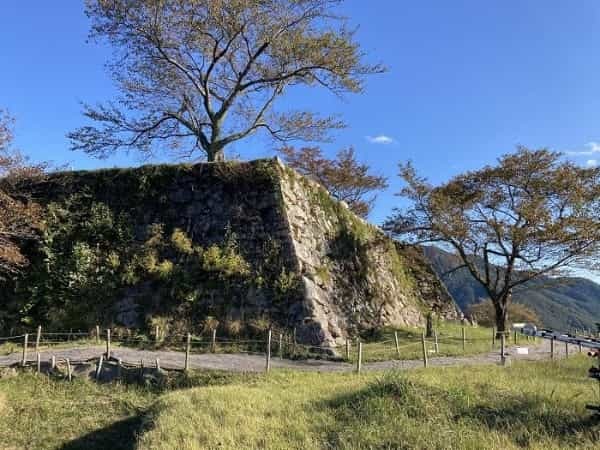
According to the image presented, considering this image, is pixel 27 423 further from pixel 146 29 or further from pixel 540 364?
pixel 146 29

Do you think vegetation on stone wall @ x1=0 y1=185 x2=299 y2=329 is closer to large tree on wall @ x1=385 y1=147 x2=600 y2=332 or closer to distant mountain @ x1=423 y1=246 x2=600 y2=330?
large tree on wall @ x1=385 y1=147 x2=600 y2=332

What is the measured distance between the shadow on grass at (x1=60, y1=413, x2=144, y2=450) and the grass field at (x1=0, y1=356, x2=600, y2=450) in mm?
27

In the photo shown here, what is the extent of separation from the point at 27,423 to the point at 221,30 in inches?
636

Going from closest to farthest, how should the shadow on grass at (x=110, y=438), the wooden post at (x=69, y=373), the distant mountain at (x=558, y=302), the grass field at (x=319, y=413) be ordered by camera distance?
the grass field at (x=319, y=413) < the shadow on grass at (x=110, y=438) < the wooden post at (x=69, y=373) < the distant mountain at (x=558, y=302)

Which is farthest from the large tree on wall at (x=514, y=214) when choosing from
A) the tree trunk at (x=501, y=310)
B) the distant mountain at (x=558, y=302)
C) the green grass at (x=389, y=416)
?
the distant mountain at (x=558, y=302)

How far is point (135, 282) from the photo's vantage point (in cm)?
1703

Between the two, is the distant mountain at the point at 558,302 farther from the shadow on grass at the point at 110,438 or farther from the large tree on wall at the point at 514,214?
the shadow on grass at the point at 110,438

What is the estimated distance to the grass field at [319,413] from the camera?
604 cm

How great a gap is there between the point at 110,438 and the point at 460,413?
714 cm

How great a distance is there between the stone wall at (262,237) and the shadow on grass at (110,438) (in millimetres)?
6279

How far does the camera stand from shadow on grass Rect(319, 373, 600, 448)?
19.4 ft

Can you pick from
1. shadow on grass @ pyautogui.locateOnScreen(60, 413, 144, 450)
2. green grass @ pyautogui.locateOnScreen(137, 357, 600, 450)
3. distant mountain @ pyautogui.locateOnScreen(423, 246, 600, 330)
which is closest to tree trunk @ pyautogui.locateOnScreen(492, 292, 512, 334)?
green grass @ pyautogui.locateOnScreen(137, 357, 600, 450)

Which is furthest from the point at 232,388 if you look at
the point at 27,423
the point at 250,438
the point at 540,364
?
the point at 540,364

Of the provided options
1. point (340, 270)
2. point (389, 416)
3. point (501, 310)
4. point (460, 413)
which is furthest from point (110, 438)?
point (501, 310)
